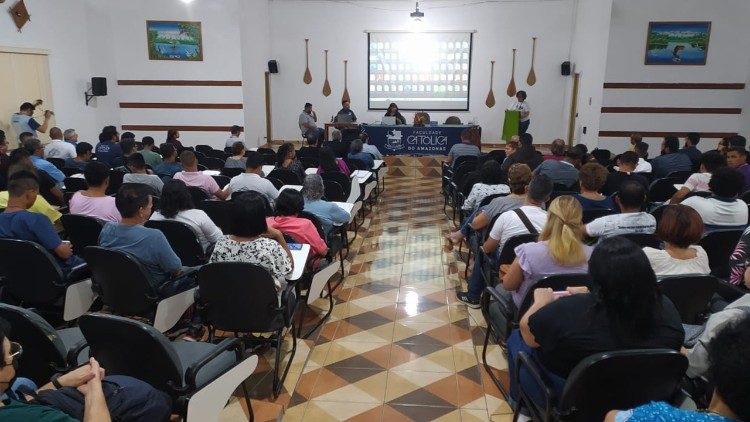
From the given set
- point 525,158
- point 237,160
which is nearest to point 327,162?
point 237,160

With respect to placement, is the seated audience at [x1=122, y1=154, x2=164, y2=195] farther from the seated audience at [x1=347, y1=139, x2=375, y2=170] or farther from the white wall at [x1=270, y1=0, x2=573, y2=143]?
the white wall at [x1=270, y1=0, x2=573, y2=143]

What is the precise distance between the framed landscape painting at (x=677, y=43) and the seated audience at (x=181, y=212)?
9.03 m

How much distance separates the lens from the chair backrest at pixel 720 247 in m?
3.20

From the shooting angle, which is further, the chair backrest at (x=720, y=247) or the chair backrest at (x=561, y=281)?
the chair backrest at (x=720, y=247)

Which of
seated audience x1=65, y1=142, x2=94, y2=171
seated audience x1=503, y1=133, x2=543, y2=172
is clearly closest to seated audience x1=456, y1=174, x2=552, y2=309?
seated audience x1=503, y1=133, x2=543, y2=172

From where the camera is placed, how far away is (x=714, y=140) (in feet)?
32.3

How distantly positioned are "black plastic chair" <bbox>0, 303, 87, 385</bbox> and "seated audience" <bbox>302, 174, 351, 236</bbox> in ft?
7.04

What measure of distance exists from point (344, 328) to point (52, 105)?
819cm

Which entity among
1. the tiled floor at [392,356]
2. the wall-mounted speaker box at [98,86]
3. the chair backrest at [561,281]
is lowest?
the tiled floor at [392,356]

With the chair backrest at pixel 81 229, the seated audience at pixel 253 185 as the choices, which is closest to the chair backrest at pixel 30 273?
the chair backrest at pixel 81 229

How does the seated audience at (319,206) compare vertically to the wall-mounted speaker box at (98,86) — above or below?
below

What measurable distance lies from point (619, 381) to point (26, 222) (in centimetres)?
317

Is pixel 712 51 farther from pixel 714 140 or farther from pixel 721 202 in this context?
pixel 721 202

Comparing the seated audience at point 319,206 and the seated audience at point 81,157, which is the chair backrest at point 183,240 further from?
the seated audience at point 81,157
